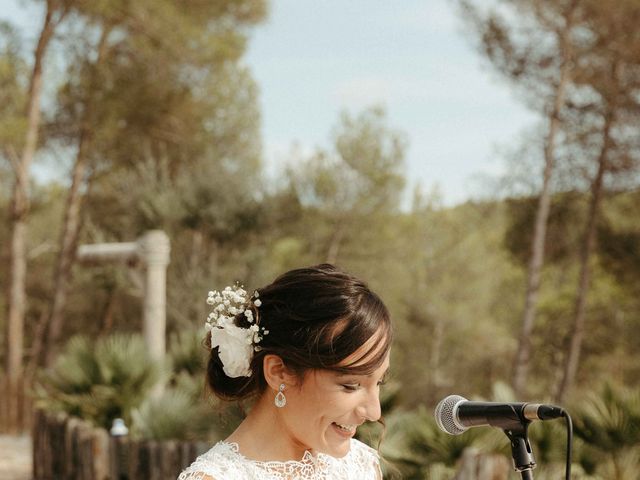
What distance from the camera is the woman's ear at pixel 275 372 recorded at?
76.9 inches

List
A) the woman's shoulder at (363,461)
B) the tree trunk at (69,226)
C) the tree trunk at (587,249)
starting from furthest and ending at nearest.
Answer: the tree trunk at (69,226) → the tree trunk at (587,249) → the woman's shoulder at (363,461)

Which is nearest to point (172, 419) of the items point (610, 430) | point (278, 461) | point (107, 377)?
point (107, 377)

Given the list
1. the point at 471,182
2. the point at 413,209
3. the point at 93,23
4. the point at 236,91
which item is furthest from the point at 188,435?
the point at 413,209

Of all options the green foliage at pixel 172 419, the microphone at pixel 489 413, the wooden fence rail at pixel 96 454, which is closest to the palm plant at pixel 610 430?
the wooden fence rail at pixel 96 454

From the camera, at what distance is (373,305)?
1946 mm

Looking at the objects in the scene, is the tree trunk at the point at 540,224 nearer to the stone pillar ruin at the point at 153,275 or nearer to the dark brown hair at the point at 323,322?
the stone pillar ruin at the point at 153,275

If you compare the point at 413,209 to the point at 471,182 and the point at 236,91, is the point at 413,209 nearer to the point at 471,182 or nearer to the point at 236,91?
the point at 236,91

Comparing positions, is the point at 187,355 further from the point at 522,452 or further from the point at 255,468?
the point at 522,452

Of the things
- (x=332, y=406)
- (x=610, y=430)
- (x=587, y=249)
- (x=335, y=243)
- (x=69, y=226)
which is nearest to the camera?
(x=332, y=406)

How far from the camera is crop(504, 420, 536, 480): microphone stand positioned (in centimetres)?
177

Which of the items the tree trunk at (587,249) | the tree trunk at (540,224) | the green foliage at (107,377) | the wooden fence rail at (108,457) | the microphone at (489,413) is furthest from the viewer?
the tree trunk at (587,249)

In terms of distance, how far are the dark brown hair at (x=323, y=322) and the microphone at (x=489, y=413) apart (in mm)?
176

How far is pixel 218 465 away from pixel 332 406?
28 cm

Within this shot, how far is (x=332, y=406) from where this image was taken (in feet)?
6.16
